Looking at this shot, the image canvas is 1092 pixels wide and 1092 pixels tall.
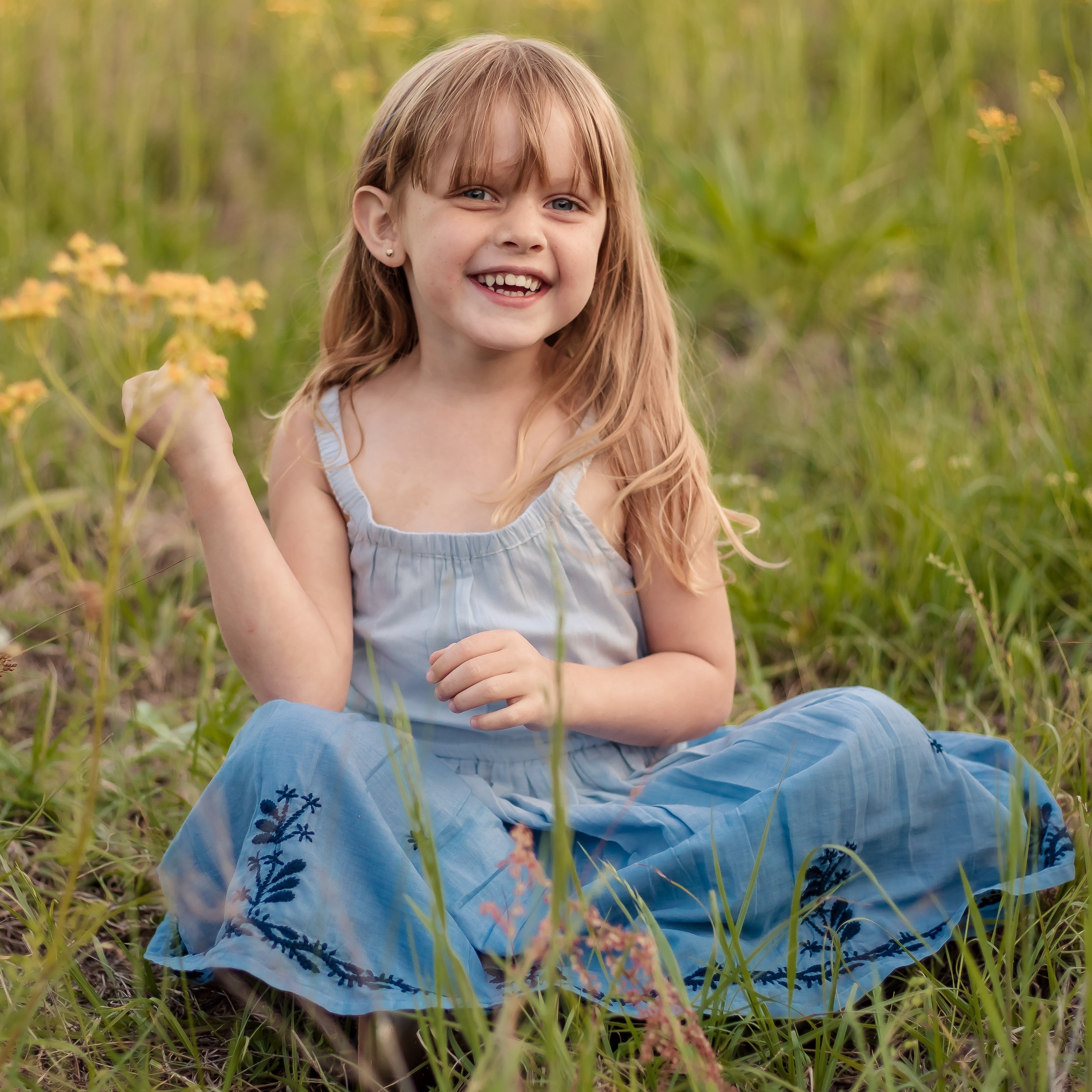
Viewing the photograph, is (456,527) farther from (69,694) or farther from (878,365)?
→ (878,365)

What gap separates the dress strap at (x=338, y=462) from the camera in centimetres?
145

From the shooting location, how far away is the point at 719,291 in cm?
306

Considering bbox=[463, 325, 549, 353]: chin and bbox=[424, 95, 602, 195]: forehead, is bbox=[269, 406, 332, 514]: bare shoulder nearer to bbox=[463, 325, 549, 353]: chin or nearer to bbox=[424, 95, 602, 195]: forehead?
bbox=[463, 325, 549, 353]: chin

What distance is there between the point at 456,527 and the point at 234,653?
31 cm

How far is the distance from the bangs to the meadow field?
33cm

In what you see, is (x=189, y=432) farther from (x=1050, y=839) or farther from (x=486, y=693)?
(x=1050, y=839)

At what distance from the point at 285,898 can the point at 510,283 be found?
73cm

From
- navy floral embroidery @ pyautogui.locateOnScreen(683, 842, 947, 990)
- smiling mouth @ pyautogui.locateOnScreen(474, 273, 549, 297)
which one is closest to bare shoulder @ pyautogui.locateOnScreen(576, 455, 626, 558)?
smiling mouth @ pyautogui.locateOnScreen(474, 273, 549, 297)

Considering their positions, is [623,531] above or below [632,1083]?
above

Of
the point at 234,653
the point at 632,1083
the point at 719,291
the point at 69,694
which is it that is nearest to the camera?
the point at 632,1083

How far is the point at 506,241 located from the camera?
132 centimetres

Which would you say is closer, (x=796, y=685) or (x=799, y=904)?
(x=799, y=904)

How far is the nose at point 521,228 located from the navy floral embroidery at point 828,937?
→ 770 mm

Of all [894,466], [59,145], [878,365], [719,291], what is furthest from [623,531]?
[59,145]
